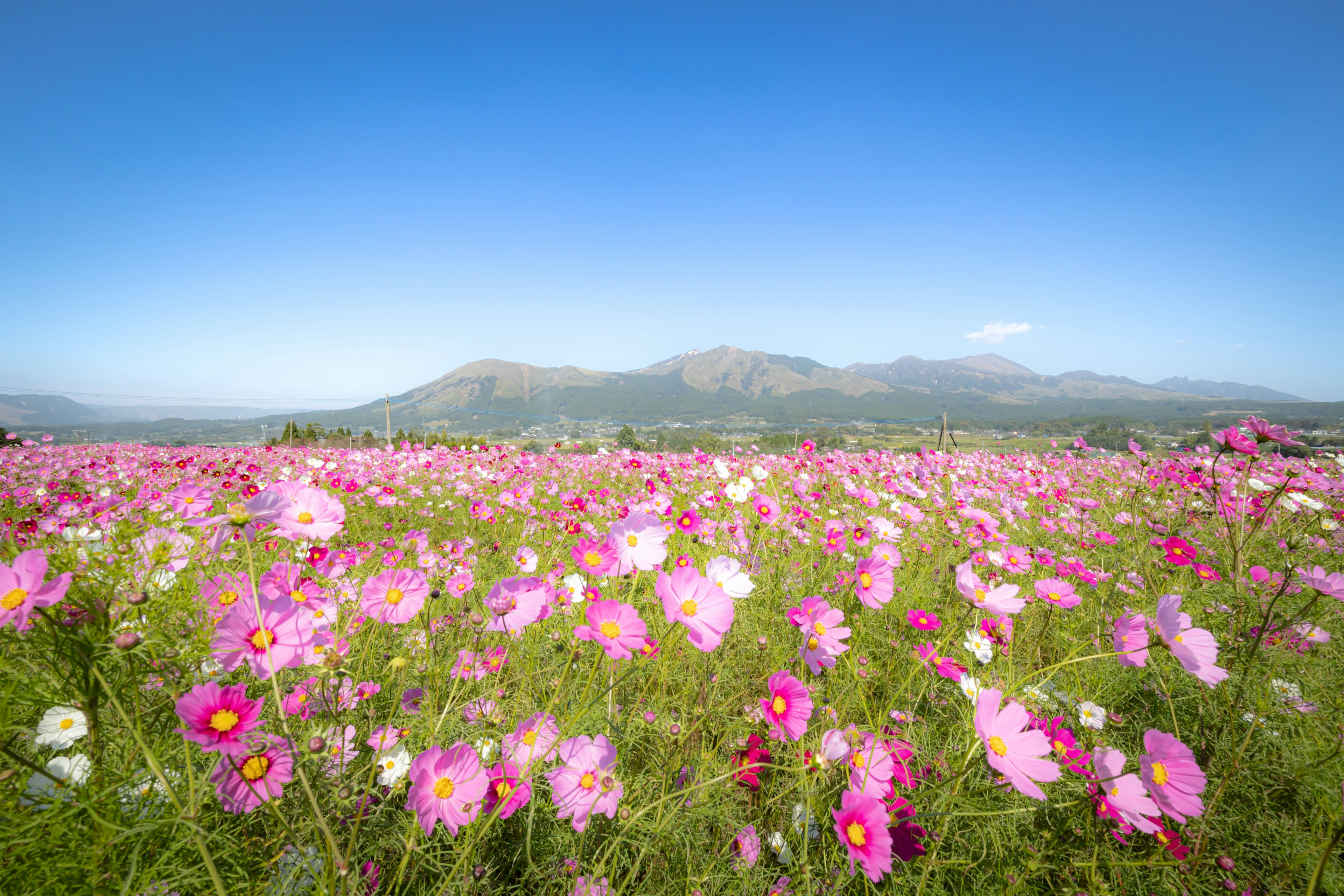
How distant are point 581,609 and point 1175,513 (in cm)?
470

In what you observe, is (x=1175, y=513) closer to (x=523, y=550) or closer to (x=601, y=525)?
(x=601, y=525)

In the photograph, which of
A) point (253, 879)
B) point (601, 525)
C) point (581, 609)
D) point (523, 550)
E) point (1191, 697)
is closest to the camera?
point (253, 879)

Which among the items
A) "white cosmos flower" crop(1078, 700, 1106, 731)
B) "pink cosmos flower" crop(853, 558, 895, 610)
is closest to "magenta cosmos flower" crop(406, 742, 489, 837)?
"pink cosmos flower" crop(853, 558, 895, 610)

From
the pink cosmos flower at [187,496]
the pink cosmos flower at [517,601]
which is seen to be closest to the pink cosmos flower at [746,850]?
the pink cosmos flower at [517,601]

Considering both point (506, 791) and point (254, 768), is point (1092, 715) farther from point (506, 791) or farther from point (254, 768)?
point (254, 768)

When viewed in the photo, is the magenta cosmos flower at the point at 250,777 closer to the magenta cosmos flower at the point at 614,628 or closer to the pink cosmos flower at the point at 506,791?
the pink cosmos flower at the point at 506,791

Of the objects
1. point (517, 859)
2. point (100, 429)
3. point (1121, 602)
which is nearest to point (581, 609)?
point (517, 859)

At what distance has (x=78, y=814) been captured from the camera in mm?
798

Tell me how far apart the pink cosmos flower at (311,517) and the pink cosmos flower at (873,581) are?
1.34 meters

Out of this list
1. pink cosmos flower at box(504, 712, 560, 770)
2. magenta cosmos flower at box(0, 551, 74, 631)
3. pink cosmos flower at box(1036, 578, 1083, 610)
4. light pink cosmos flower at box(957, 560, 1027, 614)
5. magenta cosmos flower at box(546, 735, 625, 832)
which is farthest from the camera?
pink cosmos flower at box(1036, 578, 1083, 610)

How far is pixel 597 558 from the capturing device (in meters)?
1.21

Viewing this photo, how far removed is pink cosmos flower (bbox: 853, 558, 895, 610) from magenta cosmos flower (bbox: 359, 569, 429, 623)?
A: 3.92 ft

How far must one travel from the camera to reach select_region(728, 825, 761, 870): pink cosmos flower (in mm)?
1115

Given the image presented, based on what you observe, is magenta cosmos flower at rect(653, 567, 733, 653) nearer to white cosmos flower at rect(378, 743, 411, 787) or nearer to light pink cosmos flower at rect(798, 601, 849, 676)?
light pink cosmos flower at rect(798, 601, 849, 676)
